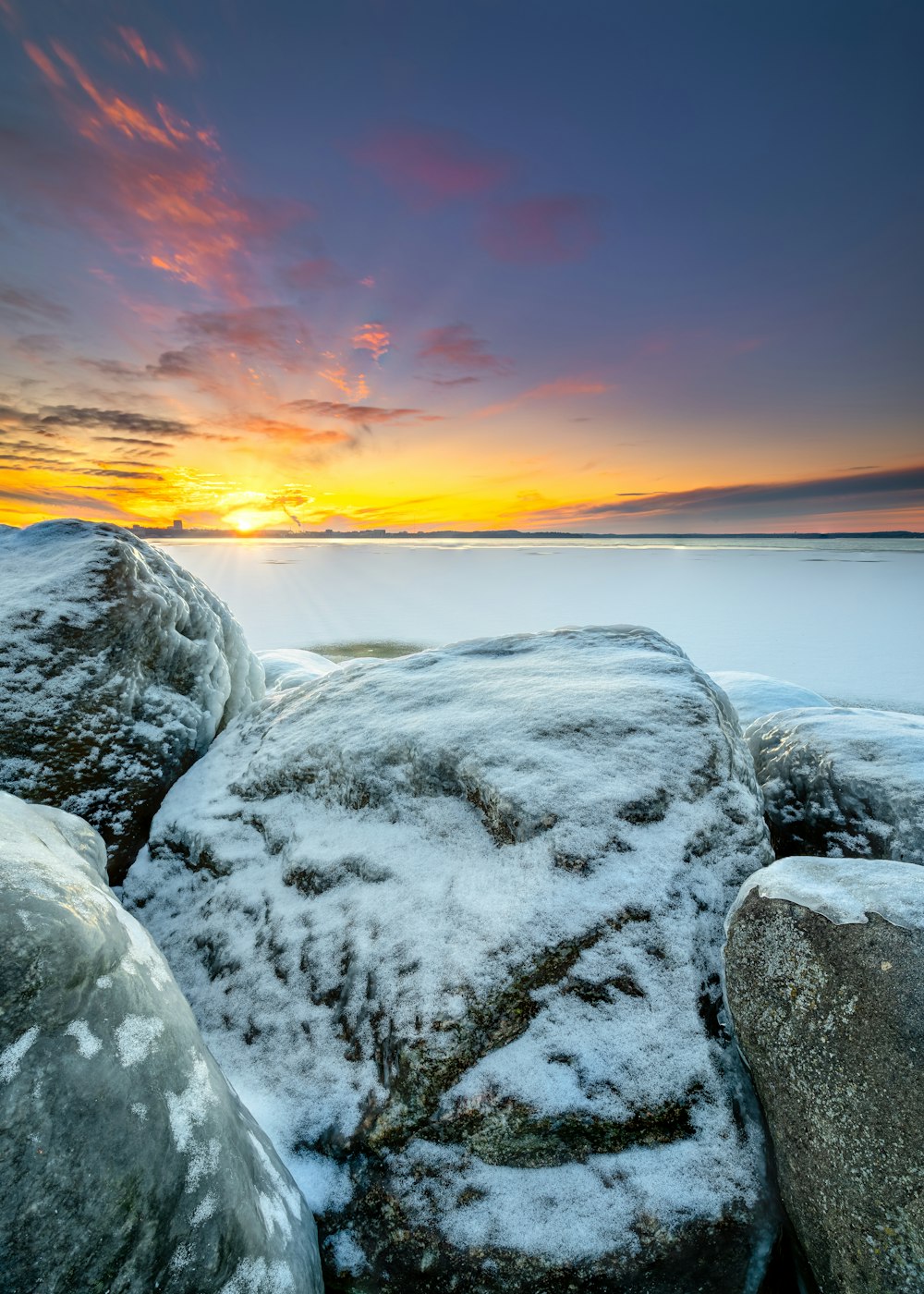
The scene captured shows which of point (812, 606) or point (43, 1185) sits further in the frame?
point (812, 606)

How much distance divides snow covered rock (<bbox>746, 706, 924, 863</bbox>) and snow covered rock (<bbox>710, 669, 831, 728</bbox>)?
0.72 metres

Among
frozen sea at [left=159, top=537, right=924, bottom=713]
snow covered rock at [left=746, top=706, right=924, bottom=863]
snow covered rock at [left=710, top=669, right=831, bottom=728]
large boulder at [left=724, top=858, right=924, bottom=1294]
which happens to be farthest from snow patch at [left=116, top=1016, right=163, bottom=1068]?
frozen sea at [left=159, top=537, right=924, bottom=713]

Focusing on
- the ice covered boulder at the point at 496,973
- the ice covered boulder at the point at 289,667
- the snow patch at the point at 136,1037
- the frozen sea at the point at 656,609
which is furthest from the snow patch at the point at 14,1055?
the frozen sea at the point at 656,609

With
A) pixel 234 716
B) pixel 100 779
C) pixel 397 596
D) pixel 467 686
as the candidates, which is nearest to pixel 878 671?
pixel 467 686

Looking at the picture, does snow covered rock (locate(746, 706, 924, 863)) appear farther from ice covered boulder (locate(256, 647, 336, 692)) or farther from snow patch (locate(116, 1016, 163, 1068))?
ice covered boulder (locate(256, 647, 336, 692))

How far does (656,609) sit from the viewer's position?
44.0ft

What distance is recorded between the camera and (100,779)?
8.33 feet

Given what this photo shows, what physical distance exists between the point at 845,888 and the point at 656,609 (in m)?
12.3

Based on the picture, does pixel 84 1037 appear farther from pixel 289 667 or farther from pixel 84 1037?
pixel 289 667

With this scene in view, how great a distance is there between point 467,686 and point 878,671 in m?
7.43

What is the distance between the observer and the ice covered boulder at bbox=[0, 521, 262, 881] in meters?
2.42

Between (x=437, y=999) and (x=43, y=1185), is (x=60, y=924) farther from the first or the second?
(x=437, y=999)

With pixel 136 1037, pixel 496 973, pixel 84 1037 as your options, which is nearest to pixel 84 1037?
pixel 84 1037

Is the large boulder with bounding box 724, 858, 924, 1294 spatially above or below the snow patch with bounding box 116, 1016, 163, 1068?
below
